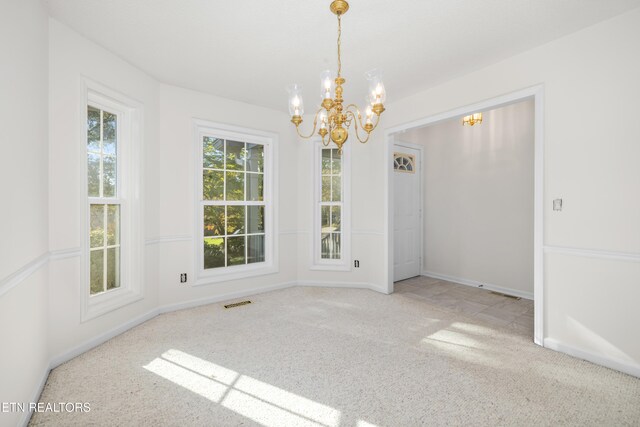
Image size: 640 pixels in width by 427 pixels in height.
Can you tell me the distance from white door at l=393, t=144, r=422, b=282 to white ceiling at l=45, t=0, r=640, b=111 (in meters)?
1.82

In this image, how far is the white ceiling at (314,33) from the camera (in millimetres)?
2125

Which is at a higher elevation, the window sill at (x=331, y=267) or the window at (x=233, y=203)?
the window at (x=233, y=203)

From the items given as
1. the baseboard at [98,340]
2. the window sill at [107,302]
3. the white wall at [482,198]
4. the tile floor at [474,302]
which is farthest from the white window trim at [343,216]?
the window sill at [107,302]

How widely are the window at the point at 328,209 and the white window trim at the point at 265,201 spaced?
2.16 feet

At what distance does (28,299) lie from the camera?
1.76 metres

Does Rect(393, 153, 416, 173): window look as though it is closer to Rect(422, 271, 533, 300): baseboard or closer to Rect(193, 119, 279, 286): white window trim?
Rect(422, 271, 533, 300): baseboard

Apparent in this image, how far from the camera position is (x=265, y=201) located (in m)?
4.39

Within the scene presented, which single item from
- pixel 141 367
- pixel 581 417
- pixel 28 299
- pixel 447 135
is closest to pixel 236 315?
pixel 141 367

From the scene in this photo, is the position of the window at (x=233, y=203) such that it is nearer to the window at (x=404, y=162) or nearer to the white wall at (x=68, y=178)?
the white wall at (x=68, y=178)

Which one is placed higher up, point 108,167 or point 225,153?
point 225,153

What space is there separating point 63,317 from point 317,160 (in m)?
3.48

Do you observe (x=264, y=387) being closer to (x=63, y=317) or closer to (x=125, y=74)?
(x=63, y=317)

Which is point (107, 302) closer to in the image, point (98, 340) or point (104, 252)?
point (98, 340)

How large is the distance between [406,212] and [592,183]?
2808 millimetres
